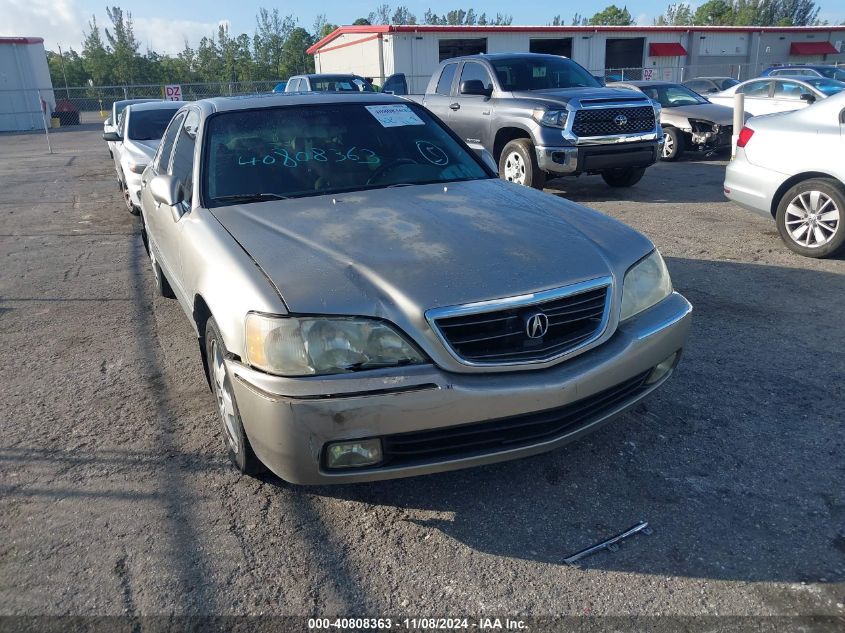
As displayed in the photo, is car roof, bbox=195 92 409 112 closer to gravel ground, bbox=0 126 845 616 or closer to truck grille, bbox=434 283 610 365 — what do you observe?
gravel ground, bbox=0 126 845 616

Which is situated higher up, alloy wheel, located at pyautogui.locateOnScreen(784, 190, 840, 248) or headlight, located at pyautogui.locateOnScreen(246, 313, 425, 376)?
headlight, located at pyautogui.locateOnScreen(246, 313, 425, 376)

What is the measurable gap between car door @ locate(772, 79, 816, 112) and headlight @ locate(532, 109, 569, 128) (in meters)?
7.69

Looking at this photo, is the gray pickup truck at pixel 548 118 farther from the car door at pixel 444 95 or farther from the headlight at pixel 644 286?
the headlight at pixel 644 286

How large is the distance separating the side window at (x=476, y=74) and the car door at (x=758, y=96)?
7261 millimetres

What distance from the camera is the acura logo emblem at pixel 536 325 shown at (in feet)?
8.72

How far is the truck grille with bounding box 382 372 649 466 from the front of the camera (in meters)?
2.60

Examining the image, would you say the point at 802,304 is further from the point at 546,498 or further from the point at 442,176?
the point at 546,498

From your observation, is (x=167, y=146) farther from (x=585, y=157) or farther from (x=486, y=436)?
(x=585, y=157)

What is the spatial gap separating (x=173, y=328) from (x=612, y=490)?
11.7 ft

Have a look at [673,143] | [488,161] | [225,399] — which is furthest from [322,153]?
[673,143]

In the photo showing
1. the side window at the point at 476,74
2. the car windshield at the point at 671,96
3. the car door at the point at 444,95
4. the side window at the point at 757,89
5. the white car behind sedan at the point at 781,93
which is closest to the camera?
the side window at the point at 476,74

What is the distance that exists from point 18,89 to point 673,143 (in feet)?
111

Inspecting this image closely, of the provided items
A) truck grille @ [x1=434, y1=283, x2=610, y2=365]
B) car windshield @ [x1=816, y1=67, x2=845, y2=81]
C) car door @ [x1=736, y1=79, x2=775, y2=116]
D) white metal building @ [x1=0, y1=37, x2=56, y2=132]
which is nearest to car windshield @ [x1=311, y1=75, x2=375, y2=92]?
car door @ [x1=736, y1=79, x2=775, y2=116]

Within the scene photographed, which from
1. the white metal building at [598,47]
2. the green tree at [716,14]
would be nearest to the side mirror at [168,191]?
the white metal building at [598,47]
